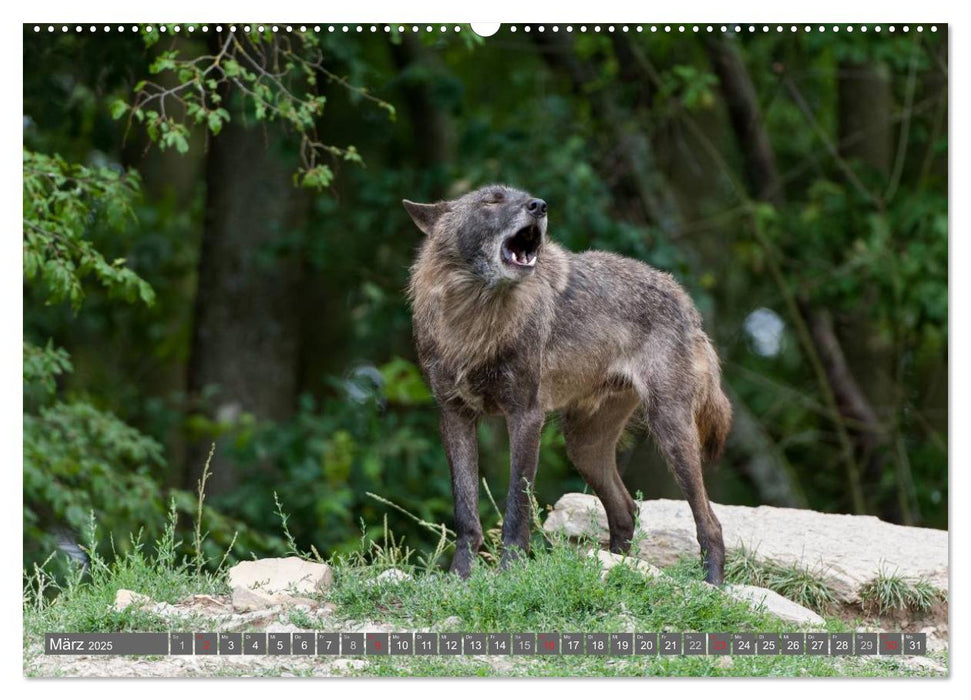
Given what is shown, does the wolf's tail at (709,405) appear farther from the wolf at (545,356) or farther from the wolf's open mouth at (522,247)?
the wolf's open mouth at (522,247)

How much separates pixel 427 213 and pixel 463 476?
137 cm

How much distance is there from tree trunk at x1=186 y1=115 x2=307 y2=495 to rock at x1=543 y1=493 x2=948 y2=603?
5444 mm

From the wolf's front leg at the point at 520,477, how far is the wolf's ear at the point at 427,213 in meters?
1.10

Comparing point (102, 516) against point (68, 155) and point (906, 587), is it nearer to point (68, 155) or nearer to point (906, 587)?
point (68, 155)

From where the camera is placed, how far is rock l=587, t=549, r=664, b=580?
6500 mm

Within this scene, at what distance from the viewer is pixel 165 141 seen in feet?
23.4

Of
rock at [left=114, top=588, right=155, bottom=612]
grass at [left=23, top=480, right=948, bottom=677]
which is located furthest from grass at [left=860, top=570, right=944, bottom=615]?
rock at [left=114, top=588, right=155, bottom=612]

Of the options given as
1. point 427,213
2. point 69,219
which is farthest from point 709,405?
point 69,219

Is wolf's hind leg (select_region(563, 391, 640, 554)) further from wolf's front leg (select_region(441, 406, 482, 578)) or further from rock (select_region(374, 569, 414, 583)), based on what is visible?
rock (select_region(374, 569, 414, 583))

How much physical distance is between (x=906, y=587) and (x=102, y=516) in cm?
532

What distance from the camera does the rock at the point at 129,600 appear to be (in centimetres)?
618

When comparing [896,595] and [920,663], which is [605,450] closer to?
[896,595]

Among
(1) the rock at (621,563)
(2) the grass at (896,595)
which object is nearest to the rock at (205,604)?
(1) the rock at (621,563)

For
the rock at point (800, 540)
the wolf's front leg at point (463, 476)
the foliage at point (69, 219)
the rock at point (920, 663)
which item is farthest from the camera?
the rock at point (800, 540)
